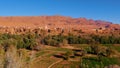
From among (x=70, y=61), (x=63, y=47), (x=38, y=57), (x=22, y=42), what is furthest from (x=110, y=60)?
(x=22, y=42)

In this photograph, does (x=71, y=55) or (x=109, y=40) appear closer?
(x=71, y=55)

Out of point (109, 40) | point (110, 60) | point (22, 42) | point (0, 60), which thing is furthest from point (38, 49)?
point (0, 60)

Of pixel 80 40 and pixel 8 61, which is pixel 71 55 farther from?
pixel 8 61

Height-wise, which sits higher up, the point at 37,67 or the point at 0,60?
the point at 0,60

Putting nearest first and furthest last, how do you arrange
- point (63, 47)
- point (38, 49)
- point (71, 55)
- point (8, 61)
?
point (8, 61), point (71, 55), point (38, 49), point (63, 47)

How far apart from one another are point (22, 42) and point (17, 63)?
6412 centimetres

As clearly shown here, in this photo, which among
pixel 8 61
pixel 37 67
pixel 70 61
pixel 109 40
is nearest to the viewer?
pixel 8 61

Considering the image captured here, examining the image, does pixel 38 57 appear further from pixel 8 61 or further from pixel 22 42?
pixel 8 61

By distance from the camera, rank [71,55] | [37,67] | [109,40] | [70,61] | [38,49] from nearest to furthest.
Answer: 1. [37,67]
2. [70,61]
3. [71,55]
4. [38,49]
5. [109,40]

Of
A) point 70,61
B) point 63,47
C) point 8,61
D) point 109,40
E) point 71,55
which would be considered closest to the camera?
point 8,61

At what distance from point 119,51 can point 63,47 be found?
67.6 feet

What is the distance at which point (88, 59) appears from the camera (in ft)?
217

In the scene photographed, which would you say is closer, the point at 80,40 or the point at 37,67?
the point at 37,67

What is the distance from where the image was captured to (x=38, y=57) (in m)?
65.4
